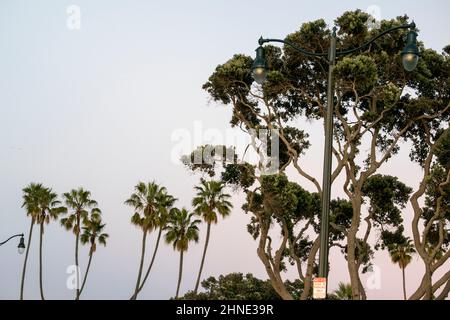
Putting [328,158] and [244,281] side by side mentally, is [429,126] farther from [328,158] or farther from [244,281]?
→ [244,281]

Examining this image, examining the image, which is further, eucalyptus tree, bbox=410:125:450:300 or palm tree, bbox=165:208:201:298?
palm tree, bbox=165:208:201:298

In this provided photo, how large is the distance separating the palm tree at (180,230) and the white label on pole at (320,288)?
51324 mm

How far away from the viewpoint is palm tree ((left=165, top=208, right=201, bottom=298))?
A: 206 ft

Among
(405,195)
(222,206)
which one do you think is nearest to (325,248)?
(405,195)

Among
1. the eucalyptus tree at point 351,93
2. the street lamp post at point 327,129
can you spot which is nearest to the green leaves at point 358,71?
the eucalyptus tree at point 351,93

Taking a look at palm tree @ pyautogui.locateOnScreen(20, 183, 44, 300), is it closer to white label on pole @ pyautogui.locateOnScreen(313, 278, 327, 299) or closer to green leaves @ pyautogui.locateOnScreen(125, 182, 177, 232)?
green leaves @ pyautogui.locateOnScreen(125, 182, 177, 232)

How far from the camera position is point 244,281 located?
216ft

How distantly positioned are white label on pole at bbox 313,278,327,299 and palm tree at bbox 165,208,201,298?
51.3 metres

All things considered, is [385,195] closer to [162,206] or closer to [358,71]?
[358,71]

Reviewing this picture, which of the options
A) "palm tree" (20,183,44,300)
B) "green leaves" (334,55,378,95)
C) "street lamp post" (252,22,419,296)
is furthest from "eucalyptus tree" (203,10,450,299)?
"palm tree" (20,183,44,300)

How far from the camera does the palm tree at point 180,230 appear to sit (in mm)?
62656
